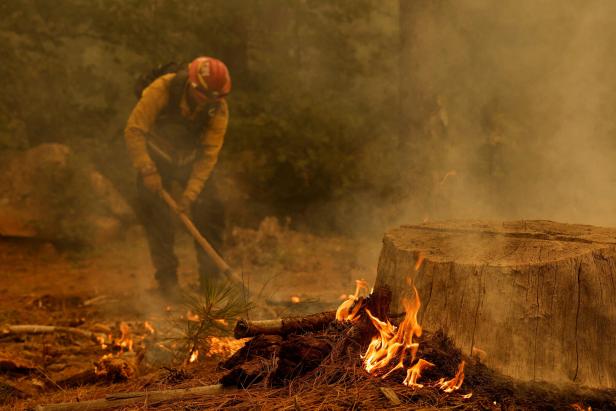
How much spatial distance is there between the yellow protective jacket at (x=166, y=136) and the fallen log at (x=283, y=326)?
3.71 m

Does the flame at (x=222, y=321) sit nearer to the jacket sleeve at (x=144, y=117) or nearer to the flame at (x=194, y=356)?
the flame at (x=194, y=356)

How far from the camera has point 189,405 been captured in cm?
238

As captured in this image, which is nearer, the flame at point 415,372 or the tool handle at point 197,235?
the flame at point 415,372

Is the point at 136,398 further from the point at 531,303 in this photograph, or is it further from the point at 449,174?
the point at 449,174

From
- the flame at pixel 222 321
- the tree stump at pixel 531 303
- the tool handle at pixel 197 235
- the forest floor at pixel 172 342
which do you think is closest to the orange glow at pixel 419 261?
the tree stump at pixel 531 303

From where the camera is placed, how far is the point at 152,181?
6.02 meters

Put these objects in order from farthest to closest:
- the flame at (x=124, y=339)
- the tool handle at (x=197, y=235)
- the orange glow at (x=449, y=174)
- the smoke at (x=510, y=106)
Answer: the orange glow at (x=449, y=174) → the smoke at (x=510, y=106) → the tool handle at (x=197, y=235) → the flame at (x=124, y=339)

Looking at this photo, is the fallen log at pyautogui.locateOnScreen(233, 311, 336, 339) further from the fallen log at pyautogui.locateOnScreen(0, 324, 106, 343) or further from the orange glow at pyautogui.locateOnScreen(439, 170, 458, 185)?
the orange glow at pyautogui.locateOnScreen(439, 170, 458, 185)

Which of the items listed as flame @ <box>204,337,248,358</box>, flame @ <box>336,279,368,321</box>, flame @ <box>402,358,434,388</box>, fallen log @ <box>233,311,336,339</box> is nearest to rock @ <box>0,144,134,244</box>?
flame @ <box>204,337,248,358</box>

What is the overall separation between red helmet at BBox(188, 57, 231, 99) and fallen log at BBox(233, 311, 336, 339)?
12.4 feet

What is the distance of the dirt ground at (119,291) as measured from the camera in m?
3.85

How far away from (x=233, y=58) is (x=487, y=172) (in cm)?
458

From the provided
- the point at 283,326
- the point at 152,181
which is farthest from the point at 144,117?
the point at 283,326

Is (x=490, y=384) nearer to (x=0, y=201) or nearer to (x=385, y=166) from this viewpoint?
(x=385, y=166)
